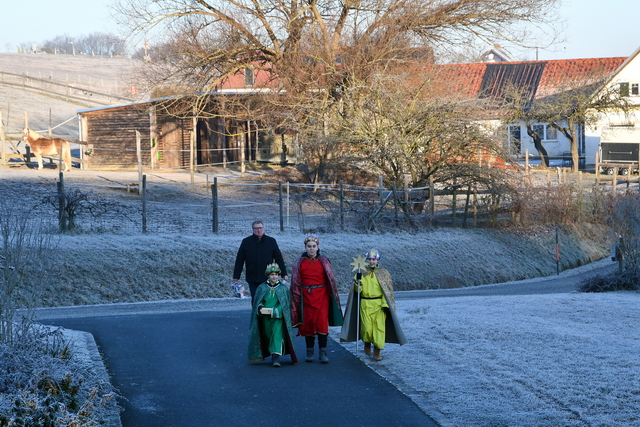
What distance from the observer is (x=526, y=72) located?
55.0 meters

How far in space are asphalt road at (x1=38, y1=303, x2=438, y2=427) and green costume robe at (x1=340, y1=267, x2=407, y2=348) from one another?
0.38 m

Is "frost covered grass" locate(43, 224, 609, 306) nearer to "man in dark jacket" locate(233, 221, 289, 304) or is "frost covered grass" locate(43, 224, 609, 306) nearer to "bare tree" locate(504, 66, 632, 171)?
"man in dark jacket" locate(233, 221, 289, 304)

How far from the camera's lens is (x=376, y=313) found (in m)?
9.69

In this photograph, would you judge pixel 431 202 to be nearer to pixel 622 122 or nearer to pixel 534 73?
pixel 622 122

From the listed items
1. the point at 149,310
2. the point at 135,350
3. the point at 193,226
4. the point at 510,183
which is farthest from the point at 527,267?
the point at 135,350

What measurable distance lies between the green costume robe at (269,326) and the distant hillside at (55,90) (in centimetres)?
2566

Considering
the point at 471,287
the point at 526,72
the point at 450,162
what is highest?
the point at 526,72

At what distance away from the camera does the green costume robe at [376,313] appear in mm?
9664

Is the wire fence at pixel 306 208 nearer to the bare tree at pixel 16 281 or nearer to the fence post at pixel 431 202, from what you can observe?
Answer: the fence post at pixel 431 202

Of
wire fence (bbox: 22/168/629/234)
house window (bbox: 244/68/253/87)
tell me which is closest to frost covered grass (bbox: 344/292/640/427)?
wire fence (bbox: 22/168/629/234)

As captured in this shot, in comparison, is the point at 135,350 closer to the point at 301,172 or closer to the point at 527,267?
the point at 527,267

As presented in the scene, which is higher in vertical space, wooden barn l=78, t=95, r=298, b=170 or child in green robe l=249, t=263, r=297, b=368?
wooden barn l=78, t=95, r=298, b=170

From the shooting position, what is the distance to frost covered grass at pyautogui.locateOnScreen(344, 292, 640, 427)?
287 inches

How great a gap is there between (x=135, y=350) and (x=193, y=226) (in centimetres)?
1296
